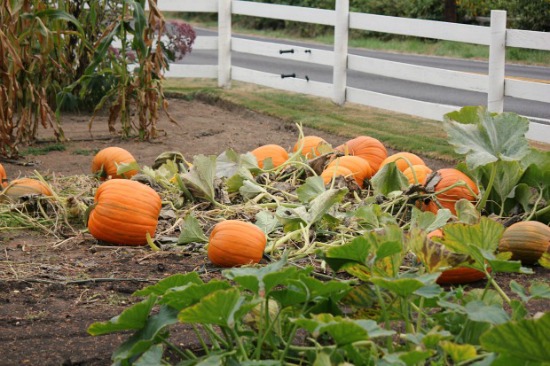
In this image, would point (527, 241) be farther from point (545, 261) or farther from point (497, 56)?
point (497, 56)

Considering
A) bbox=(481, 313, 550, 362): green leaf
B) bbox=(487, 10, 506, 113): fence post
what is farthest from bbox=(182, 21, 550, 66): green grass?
bbox=(481, 313, 550, 362): green leaf

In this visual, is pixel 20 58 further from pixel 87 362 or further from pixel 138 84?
pixel 87 362

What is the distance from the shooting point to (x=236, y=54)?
17859 mm

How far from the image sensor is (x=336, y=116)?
9352 millimetres

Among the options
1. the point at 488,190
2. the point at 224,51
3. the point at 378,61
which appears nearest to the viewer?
the point at 488,190

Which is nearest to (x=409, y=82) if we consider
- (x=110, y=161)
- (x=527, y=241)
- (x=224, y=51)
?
(x=224, y=51)

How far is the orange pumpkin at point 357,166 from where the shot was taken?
5113 mm

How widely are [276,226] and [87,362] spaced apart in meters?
1.67

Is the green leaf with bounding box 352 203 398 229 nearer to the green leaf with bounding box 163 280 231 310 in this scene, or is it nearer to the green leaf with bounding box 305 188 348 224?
the green leaf with bounding box 305 188 348 224

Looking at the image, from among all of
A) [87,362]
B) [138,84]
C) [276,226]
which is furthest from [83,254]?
[138,84]

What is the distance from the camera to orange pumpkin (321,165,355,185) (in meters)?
→ 4.89

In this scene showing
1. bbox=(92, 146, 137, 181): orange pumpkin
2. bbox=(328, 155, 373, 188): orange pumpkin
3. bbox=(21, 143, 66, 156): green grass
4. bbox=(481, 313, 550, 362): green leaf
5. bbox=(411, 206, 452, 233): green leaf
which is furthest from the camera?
bbox=(21, 143, 66, 156): green grass

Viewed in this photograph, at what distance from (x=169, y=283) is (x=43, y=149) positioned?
5.03 metres

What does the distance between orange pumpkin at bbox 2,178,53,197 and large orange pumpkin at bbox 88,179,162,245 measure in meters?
0.64
